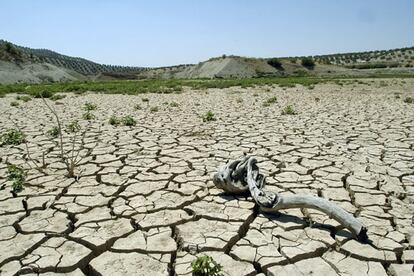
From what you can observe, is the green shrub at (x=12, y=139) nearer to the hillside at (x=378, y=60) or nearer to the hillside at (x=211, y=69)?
the hillside at (x=211, y=69)

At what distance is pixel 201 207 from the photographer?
10.7 feet

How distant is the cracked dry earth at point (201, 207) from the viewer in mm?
2418

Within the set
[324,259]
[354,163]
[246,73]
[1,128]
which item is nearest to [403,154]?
[354,163]

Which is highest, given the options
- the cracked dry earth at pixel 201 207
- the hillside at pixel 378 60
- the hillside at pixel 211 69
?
the hillside at pixel 378 60

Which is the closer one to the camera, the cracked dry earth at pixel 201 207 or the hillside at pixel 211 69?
the cracked dry earth at pixel 201 207

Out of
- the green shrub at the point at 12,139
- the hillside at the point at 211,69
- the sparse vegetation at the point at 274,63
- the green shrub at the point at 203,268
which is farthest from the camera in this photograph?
the sparse vegetation at the point at 274,63

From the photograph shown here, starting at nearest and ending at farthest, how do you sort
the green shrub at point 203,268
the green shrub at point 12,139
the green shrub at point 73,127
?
the green shrub at point 203,268 → the green shrub at point 12,139 → the green shrub at point 73,127

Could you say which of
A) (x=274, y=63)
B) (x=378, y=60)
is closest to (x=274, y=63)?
(x=274, y=63)

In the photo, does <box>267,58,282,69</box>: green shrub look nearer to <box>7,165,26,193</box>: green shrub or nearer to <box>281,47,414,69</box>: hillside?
<box>281,47,414,69</box>: hillside

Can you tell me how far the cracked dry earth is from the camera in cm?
242

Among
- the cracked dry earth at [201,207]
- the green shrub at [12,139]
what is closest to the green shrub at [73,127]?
the cracked dry earth at [201,207]

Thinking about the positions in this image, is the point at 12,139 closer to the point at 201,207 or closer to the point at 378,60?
the point at 201,207

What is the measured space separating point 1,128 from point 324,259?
7.01 m

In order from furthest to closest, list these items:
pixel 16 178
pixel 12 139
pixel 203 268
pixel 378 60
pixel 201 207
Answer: pixel 378 60
pixel 12 139
pixel 16 178
pixel 201 207
pixel 203 268
